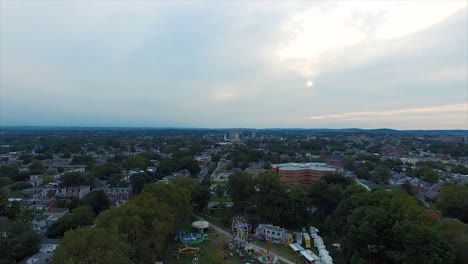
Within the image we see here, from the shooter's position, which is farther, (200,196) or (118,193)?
(118,193)

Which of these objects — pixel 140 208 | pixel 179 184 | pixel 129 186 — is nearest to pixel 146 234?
pixel 140 208

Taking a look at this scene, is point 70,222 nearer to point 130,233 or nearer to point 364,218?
point 130,233

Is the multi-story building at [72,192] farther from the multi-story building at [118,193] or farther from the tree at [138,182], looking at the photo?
the tree at [138,182]

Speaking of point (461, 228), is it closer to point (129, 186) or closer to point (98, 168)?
point (129, 186)

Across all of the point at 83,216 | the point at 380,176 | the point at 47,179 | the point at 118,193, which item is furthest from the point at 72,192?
the point at 380,176

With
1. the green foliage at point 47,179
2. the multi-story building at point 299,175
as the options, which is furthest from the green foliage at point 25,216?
the multi-story building at point 299,175

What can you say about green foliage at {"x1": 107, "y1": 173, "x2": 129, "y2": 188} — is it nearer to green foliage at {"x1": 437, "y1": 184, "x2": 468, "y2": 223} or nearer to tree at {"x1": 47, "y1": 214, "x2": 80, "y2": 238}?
tree at {"x1": 47, "y1": 214, "x2": 80, "y2": 238}
